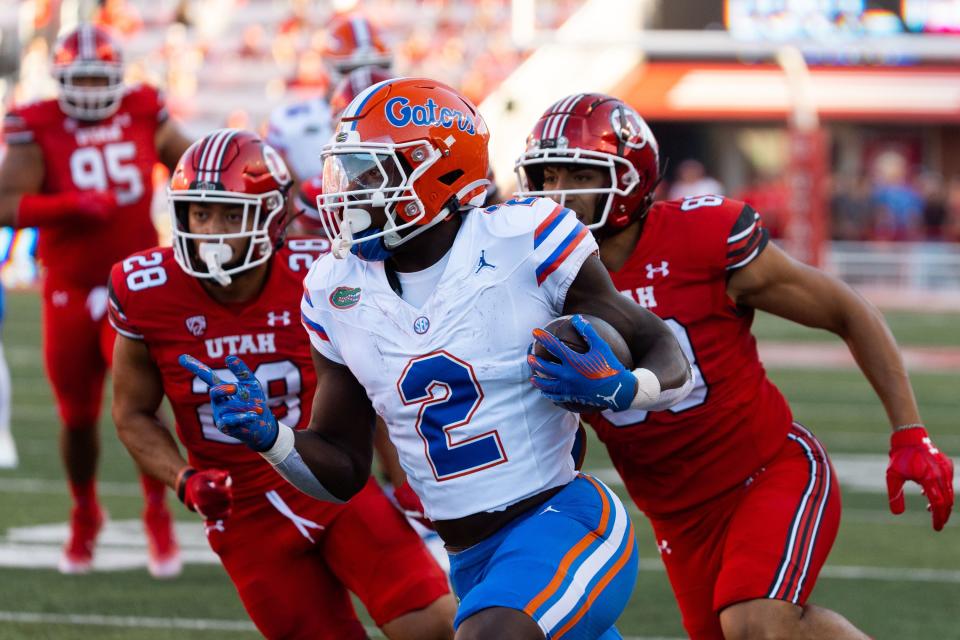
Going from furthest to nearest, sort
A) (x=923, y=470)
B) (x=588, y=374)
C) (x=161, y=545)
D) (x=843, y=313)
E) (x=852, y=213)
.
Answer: (x=852, y=213) → (x=161, y=545) → (x=843, y=313) → (x=923, y=470) → (x=588, y=374)

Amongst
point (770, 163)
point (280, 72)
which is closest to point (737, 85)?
point (770, 163)

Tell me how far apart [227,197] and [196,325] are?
1.13ft

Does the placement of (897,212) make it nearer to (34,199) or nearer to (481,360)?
(34,199)

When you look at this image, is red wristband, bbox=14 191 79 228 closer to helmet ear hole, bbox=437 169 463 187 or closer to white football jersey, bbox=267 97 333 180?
white football jersey, bbox=267 97 333 180

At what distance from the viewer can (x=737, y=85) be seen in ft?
79.4

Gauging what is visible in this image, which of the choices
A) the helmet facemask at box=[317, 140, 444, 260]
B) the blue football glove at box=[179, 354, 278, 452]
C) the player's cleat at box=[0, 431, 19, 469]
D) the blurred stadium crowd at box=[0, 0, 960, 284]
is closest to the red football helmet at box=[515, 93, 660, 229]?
the helmet facemask at box=[317, 140, 444, 260]

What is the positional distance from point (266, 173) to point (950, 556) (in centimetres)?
373

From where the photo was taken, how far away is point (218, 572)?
6.38 metres

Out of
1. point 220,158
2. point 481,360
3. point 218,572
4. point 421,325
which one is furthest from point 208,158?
point 218,572

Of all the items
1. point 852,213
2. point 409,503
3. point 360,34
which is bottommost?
point 852,213

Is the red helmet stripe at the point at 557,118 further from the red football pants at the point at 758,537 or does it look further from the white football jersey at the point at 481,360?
the red football pants at the point at 758,537

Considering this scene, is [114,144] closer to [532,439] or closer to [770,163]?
[532,439]

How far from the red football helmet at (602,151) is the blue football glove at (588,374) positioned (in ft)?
3.23

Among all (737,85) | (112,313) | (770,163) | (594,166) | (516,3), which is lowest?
(770,163)
